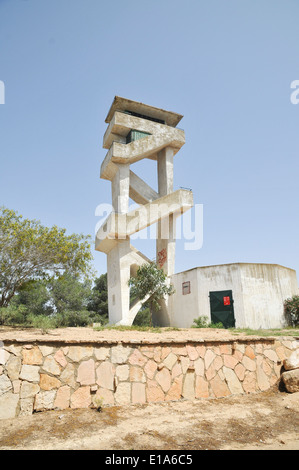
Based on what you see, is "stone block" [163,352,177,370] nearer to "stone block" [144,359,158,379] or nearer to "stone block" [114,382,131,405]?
"stone block" [144,359,158,379]

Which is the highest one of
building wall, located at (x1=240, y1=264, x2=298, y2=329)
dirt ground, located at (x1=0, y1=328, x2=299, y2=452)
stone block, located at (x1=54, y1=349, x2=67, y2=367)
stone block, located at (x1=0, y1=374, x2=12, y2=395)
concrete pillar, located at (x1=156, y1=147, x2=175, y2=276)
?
concrete pillar, located at (x1=156, y1=147, x2=175, y2=276)

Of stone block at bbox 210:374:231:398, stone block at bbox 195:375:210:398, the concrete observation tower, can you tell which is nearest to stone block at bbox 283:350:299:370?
stone block at bbox 210:374:231:398

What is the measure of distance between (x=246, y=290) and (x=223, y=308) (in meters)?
1.88

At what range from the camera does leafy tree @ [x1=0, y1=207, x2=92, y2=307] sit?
16594 mm

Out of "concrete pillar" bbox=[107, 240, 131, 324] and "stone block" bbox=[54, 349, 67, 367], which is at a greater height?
"concrete pillar" bbox=[107, 240, 131, 324]

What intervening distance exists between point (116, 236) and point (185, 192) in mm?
6440

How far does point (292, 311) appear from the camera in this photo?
68.3 ft

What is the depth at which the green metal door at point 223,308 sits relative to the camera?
2022 centimetres

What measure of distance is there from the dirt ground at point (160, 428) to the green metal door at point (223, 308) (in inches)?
521

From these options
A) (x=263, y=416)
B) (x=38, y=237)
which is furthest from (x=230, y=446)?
(x=38, y=237)

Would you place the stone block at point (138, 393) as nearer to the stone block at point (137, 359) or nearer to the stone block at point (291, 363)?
the stone block at point (137, 359)

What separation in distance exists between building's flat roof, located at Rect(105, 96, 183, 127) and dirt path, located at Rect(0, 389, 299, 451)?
24.6m

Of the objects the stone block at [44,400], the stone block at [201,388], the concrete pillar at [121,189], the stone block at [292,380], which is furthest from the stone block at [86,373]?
the concrete pillar at [121,189]

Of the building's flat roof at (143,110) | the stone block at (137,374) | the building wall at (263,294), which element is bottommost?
the stone block at (137,374)
